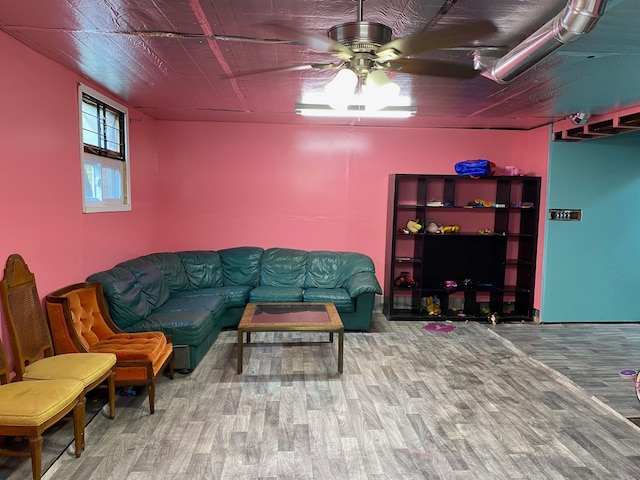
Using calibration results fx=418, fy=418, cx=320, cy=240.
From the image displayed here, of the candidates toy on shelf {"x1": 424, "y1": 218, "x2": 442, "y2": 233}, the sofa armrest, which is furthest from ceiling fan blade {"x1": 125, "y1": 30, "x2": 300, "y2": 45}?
toy on shelf {"x1": 424, "y1": 218, "x2": 442, "y2": 233}

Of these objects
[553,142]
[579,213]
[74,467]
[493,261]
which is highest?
[553,142]

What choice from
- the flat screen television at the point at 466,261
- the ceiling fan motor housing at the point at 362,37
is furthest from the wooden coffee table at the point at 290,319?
the ceiling fan motor housing at the point at 362,37

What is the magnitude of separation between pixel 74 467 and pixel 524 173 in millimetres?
5806

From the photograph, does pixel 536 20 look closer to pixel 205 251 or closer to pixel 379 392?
pixel 379 392

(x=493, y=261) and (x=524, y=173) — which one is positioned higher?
(x=524, y=173)

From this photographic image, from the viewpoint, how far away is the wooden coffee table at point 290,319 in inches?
141

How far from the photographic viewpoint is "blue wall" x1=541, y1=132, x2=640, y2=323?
17.2ft

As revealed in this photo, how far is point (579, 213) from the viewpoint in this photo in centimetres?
530

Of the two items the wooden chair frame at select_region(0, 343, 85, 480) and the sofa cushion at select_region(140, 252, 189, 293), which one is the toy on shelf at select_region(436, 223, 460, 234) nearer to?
the sofa cushion at select_region(140, 252, 189, 293)

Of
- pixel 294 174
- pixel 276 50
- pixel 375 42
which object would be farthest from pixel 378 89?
pixel 294 174

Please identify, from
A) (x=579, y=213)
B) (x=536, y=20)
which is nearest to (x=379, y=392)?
(x=536, y=20)

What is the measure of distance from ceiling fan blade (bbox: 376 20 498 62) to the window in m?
Answer: 2.76

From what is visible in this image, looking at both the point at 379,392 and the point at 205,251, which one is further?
the point at 205,251

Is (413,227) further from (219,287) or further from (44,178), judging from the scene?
(44,178)
